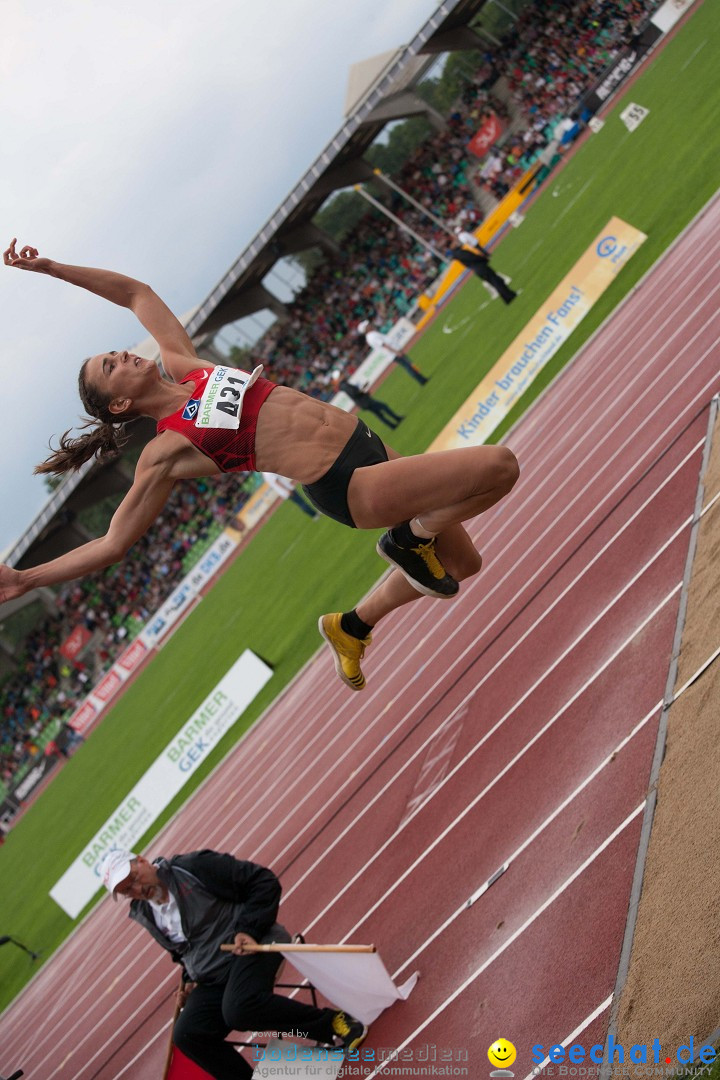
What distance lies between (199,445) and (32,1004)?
1010cm

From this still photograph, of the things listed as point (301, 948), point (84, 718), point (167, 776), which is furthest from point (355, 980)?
point (84, 718)

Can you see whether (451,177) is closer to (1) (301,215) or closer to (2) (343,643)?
(1) (301,215)

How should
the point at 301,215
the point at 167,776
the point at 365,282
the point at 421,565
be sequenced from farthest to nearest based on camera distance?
1. the point at 365,282
2. the point at 301,215
3. the point at 167,776
4. the point at 421,565

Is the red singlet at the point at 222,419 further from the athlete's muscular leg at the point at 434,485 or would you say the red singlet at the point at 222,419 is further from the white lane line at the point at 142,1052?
the white lane line at the point at 142,1052

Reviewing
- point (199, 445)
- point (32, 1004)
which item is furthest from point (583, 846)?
point (32, 1004)

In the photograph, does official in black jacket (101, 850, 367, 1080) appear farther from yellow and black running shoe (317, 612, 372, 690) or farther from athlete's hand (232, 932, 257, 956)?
yellow and black running shoe (317, 612, 372, 690)

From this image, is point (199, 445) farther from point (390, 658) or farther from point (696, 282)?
point (696, 282)

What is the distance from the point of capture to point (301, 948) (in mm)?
4406

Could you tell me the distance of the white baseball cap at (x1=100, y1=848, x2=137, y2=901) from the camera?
192 inches

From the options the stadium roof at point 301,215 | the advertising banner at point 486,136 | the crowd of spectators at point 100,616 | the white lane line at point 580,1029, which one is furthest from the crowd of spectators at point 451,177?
the white lane line at point 580,1029

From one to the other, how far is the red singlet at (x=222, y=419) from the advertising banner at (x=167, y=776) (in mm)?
10198

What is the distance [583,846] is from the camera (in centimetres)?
445

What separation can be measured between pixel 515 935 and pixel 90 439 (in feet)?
10.1

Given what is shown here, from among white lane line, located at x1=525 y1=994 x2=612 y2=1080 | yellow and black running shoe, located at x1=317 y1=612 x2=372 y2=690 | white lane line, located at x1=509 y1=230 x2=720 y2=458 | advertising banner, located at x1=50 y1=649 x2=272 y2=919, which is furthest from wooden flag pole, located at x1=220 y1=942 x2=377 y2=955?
advertising banner, located at x1=50 y1=649 x2=272 y2=919
